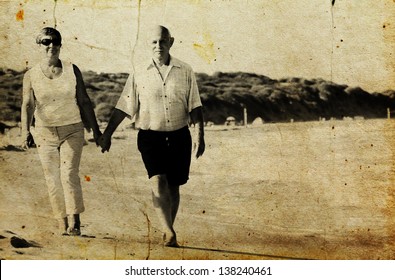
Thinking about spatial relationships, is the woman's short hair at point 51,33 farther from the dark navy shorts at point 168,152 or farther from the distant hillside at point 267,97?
the dark navy shorts at point 168,152

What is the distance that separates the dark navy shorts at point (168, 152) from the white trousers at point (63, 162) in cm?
44

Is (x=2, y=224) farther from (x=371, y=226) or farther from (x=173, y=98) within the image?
(x=371, y=226)

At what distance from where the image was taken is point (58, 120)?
489cm

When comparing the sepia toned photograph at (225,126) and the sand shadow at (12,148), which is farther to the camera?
the sand shadow at (12,148)

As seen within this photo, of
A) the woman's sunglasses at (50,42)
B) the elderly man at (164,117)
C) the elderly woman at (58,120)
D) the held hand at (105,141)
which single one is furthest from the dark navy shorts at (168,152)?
the woman's sunglasses at (50,42)

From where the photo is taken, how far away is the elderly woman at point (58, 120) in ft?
16.0

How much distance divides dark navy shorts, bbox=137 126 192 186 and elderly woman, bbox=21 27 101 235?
35 centimetres

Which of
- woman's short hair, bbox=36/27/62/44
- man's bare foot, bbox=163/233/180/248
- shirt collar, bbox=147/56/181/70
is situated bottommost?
man's bare foot, bbox=163/233/180/248

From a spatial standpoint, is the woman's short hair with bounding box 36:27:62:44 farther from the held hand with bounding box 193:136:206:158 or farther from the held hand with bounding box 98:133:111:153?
the held hand with bounding box 193:136:206:158

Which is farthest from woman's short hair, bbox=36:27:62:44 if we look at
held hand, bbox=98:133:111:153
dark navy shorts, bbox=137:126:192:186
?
dark navy shorts, bbox=137:126:192:186

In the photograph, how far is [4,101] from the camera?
4.99 metres

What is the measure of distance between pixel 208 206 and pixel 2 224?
1420mm

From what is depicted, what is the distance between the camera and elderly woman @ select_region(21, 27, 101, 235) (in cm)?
489

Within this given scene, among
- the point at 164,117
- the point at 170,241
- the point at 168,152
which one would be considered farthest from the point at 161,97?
the point at 170,241
